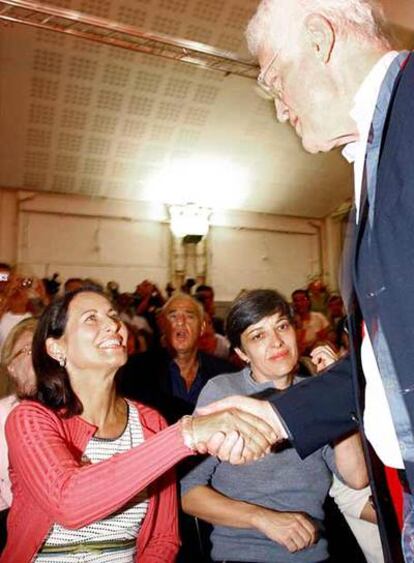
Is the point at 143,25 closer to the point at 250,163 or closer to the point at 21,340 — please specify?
the point at 250,163

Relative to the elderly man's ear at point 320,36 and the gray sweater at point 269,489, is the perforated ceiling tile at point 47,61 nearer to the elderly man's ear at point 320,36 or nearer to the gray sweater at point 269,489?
the gray sweater at point 269,489

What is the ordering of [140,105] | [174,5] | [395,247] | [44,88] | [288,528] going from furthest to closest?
[140,105]
[44,88]
[174,5]
[288,528]
[395,247]

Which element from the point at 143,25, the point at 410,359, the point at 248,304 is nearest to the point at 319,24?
the point at 410,359

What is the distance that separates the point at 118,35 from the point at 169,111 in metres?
1.11

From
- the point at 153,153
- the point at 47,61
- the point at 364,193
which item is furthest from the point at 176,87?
the point at 364,193

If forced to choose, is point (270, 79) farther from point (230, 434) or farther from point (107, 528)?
point (107, 528)

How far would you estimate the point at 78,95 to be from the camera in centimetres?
530

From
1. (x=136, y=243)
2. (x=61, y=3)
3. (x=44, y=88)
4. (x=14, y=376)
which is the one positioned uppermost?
(x=61, y=3)

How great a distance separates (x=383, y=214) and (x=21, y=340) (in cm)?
216

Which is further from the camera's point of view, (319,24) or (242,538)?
(242,538)

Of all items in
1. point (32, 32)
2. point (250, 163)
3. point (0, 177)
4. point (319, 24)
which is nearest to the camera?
point (319, 24)

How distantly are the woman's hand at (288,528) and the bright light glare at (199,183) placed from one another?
5.06 m

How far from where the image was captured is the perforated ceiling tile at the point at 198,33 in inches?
192

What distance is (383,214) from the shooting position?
2.64ft
